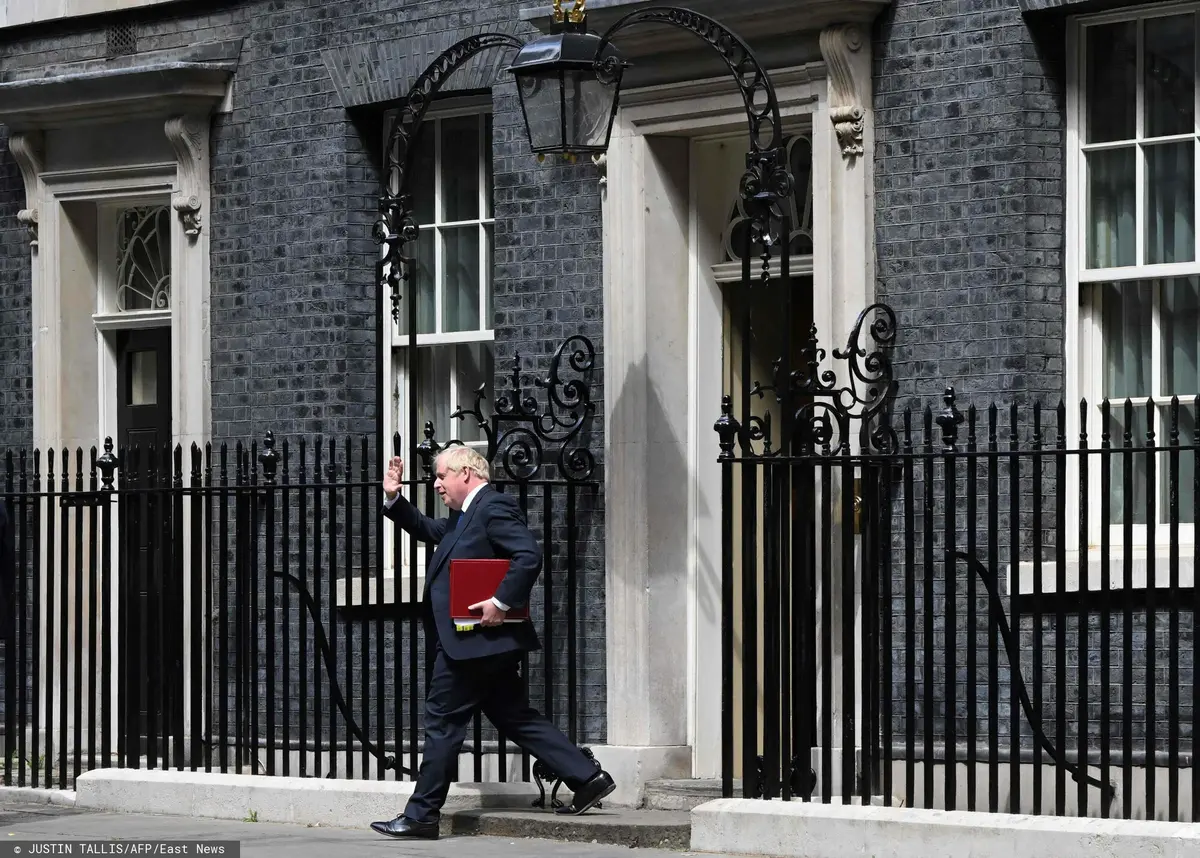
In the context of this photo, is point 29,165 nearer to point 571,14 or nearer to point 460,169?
point 460,169

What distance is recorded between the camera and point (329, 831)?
35.5ft

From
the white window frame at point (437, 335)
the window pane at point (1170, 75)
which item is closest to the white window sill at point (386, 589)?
the white window frame at point (437, 335)

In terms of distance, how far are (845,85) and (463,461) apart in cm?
246

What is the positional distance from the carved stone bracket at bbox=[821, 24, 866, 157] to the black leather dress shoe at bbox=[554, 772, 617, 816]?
3044 millimetres

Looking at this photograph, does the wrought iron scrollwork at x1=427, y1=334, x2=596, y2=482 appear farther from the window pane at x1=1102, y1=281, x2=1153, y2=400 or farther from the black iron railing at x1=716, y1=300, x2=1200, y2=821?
the window pane at x1=1102, y1=281, x2=1153, y2=400

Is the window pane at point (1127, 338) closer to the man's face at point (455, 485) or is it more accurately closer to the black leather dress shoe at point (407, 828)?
the man's face at point (455, 485)

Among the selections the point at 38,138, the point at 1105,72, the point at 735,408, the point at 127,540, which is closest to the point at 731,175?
the point at 735,408

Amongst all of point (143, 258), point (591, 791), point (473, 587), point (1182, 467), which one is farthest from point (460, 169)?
point (1182, 467)

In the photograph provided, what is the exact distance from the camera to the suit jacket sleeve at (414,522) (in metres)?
10.6

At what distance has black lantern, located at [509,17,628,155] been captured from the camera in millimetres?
10188

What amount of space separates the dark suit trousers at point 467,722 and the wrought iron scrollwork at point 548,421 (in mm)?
1461

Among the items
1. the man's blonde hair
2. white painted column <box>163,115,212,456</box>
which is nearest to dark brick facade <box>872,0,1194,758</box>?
the man's blonde hair

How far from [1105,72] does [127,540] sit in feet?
17.7

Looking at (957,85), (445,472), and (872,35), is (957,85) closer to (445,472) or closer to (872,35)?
(872,35)
